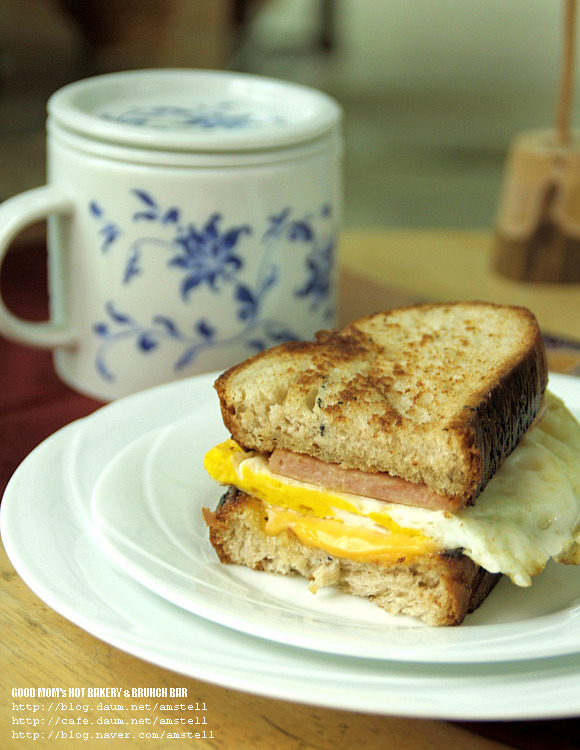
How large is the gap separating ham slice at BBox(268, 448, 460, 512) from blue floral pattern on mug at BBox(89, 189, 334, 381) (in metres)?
0.44

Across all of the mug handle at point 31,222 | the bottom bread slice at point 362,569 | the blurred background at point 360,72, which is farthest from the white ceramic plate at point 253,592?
the blurred background at point 360,72

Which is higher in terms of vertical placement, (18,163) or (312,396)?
(312,396)

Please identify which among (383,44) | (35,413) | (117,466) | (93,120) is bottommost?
(383,44)

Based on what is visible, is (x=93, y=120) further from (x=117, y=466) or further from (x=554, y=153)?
(x=554, y=153)

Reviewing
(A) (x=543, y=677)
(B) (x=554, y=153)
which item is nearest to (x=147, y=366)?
(A) (x=543, y=677)

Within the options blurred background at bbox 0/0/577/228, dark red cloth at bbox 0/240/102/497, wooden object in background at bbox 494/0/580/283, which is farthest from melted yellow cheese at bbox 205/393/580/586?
blurred background at bbox 0/0/577/228

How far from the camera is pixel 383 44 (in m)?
9.80

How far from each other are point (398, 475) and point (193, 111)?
31.3 inches

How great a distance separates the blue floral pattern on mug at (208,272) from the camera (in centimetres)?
131

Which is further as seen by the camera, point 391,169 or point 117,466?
point 391,169

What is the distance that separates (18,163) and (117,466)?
143 inches

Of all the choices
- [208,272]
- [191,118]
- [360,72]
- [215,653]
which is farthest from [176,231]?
[360,72]

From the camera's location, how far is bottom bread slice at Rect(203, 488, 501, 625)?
875 mm

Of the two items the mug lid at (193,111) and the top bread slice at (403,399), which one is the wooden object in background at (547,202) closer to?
the mug lid at (193,111)
